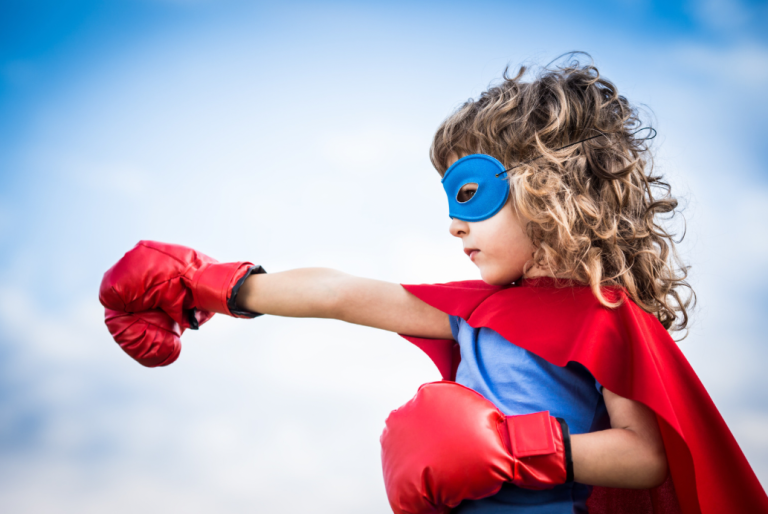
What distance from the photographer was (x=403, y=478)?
0.93 m

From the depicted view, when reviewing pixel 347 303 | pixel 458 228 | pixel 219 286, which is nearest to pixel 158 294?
pixel 219 286

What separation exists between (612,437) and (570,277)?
0.32m

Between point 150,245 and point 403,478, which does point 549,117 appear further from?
point 150,245

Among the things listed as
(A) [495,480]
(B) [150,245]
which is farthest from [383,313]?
(B) [150,245]

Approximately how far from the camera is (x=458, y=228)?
1.14 metres

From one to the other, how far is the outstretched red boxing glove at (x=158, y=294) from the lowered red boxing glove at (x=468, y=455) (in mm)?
565

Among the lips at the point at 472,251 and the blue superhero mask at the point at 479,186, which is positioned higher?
the blue superhero mask at the point at 479,186

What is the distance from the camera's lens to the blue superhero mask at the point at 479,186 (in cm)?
110

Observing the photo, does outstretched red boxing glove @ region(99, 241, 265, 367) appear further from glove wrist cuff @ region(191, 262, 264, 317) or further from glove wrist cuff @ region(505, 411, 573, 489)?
glove wrist cuff @ region(505, 411, 573, 489)

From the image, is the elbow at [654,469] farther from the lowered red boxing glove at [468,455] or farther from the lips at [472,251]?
the lips at [472,251]

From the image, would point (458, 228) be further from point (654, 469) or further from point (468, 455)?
→ point (654, 469)

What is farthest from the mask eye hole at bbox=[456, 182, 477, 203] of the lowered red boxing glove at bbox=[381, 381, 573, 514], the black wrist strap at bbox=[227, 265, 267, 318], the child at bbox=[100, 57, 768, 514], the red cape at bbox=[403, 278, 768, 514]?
the black wrist strap at bbox=[227, 265, 267, 318]

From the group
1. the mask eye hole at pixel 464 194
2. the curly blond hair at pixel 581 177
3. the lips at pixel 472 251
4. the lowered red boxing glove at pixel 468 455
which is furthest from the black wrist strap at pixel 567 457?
the mask eye hole at pixel 464 194

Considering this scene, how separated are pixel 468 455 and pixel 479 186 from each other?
0.52 meters
